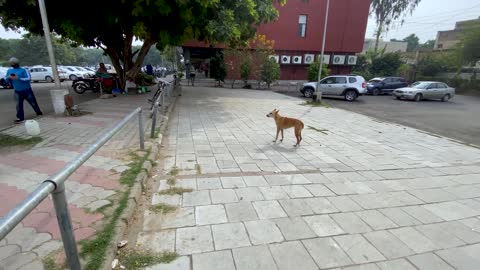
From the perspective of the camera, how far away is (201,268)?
2156mm

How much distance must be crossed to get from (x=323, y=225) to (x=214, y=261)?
54.7 inches

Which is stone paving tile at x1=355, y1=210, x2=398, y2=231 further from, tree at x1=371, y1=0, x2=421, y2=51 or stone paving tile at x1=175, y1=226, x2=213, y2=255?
tree at x1=371, y1=0, x2=421, y2=51

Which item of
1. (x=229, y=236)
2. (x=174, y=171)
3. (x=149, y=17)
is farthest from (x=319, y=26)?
(x=229, y=236)

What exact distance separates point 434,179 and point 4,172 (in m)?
7.26

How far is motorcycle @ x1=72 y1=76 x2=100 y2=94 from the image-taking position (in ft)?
46.0

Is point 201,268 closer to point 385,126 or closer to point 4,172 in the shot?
point 4,172

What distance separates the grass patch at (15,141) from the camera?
4872 mm

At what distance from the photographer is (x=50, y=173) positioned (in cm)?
369

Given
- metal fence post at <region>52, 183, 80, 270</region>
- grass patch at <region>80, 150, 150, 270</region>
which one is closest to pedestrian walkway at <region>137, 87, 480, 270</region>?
grass patch at <region>80, 150, 150, 270</region>

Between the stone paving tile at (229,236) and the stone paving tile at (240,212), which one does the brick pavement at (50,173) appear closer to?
the stone paving tile at (229,236)

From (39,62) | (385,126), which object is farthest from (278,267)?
(39,62)

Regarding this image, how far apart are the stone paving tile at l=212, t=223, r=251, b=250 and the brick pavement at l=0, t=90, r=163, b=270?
126cm

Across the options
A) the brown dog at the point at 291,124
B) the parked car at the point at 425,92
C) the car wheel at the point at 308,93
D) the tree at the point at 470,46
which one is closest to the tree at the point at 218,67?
the car wheel at the point at 308,93

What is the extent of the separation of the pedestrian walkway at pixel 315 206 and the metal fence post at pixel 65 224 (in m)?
0.65
